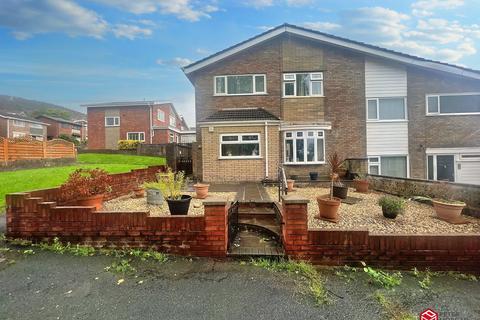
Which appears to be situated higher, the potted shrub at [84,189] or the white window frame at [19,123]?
the white window frame at [19,123]

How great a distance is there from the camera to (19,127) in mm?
38656

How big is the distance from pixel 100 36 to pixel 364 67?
66.8 ft

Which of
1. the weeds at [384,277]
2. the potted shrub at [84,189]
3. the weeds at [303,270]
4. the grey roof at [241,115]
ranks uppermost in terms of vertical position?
the grey roof at [241,115]

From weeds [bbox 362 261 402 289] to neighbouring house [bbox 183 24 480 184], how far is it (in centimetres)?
958

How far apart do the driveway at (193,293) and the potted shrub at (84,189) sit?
5.90 ft

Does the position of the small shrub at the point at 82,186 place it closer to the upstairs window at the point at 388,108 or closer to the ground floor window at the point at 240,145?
the ground floor window at the point at 240,145

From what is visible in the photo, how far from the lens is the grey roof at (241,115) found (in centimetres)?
1202

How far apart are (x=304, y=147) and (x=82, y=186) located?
10521 mm

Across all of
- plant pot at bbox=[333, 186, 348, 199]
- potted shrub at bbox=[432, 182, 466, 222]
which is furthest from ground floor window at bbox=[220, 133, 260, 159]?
potted shrub at bbox=[432, 182, 466, 222]

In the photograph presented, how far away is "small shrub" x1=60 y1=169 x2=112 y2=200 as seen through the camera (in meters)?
5.32

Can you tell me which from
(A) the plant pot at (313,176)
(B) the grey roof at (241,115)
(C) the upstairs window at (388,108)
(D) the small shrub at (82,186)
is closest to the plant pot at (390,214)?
(A) the plant pot at (313,176)

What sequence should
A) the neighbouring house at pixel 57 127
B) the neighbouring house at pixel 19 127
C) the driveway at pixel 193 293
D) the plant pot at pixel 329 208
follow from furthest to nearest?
the neighbouring house at pixel 57 127
the neighbouring house at pixel 19 127
the plant pot at pixel 329 208
the driveway at pixel 193 293

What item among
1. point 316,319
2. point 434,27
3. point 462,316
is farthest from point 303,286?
point 434,27

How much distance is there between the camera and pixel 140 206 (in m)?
6.57
